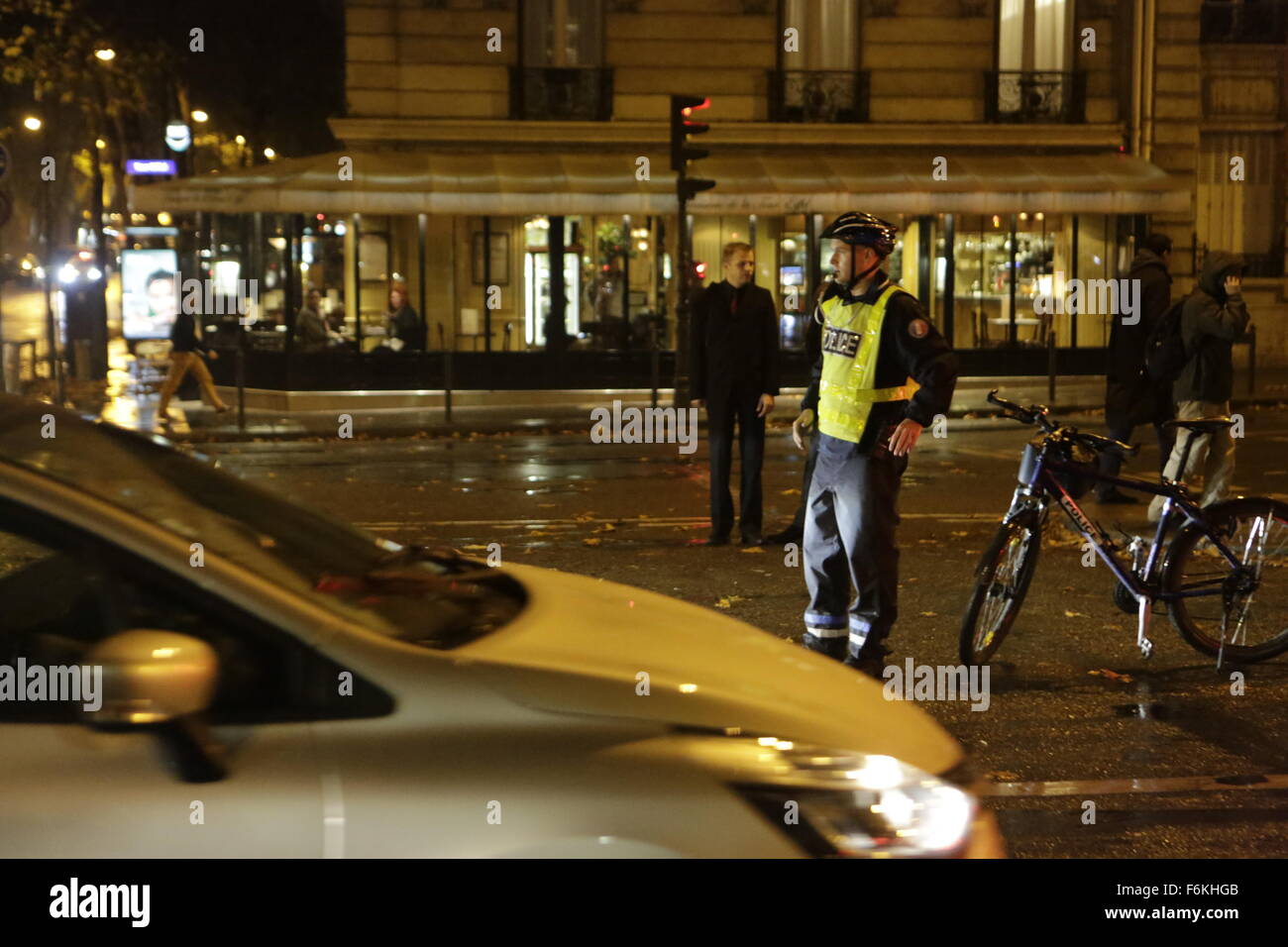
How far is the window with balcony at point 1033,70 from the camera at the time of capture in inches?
1022

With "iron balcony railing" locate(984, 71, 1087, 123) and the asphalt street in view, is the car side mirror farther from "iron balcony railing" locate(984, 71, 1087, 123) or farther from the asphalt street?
"iron balcony railing" locate(984, 71, 1087, 123)

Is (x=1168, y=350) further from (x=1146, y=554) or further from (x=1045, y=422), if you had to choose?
(x=1045, y=422)

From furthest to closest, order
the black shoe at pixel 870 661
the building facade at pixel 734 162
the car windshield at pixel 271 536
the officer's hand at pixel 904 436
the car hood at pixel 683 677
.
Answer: the building facade at pixel 734 162
the black shoe at pixel 870 661
the officer's hand at pixel 904 436
the car windshield at pixel 271 536
the car hood at pixel 683 677

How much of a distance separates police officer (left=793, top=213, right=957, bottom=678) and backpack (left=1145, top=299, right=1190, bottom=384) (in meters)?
3.99

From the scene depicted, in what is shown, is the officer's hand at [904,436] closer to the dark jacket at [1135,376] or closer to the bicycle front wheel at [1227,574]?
the bicycle front wheel at [1227,574]

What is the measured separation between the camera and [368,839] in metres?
3.05

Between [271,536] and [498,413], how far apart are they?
18.7 meters

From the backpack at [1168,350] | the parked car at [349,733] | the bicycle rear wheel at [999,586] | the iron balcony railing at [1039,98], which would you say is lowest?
the bicycle rear wheel at [999,586]

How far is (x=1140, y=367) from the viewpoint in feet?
39.0

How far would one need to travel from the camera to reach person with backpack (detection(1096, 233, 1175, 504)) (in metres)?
11.5

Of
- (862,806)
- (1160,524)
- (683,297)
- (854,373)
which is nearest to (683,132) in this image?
(683,297)

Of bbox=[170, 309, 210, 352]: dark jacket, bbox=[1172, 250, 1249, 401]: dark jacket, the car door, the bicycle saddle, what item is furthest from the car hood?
bbox=[170, 309, 210, 352]: dark jacket
